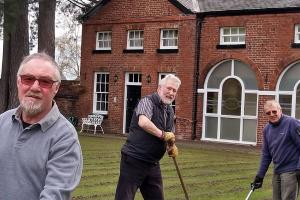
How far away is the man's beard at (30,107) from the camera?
10.9 feet

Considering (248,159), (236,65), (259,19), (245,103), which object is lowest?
(248,159)

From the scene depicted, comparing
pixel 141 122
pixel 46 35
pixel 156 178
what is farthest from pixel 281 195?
pixel 46 35

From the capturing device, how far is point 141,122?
22.3 feet

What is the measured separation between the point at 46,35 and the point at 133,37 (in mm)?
5288

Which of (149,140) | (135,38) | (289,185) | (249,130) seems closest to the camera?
(149,140)

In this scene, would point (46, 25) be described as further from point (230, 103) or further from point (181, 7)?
point (230, 103)

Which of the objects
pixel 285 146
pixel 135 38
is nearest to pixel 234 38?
pixel 135 38

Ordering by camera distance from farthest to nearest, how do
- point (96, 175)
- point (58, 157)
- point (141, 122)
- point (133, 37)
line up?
point (133, 37) < point (96, 175) < point (141, 122) < point (58, 157)

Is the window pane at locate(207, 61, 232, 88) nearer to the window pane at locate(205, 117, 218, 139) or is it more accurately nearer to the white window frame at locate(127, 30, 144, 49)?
the window pane at locate(205, 117, 218, 139)

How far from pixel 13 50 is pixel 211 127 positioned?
788 cm

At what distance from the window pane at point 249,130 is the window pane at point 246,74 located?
4.03ft

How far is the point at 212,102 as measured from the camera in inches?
910

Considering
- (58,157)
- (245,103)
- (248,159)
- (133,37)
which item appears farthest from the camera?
(133,37)

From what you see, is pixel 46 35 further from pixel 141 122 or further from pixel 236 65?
pixel 141 122
